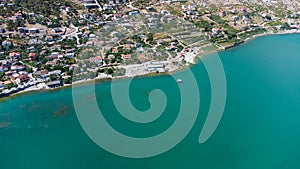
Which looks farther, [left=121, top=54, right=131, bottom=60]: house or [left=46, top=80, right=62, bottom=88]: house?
[left=121, top=54, right=131, bottom=60]: house

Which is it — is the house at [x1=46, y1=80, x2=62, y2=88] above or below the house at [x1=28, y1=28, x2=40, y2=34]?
below

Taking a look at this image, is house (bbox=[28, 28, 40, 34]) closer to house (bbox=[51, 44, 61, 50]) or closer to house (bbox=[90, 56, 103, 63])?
house (bbox=[51, 44, 61, 50])

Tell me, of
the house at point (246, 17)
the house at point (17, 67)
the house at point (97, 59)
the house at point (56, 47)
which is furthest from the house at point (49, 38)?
the house at point (246, 17)

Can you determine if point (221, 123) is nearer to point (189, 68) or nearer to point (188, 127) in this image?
point (188, 127)

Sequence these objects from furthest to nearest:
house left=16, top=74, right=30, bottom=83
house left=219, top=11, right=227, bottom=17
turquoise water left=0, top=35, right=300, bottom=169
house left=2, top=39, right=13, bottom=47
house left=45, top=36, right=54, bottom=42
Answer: house left=219, top=11, right=227, bottom=17
house left=45, top=36, right=54, bottom=42
house left=2, top=39, right=13, bottom=47
house left=16, top=74, right=30, bottom=83
turquoise water left=0, top=35, right=300, bottom=169

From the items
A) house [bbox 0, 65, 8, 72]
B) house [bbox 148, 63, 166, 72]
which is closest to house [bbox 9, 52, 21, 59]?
house [bbox 0, 65, 8, 72]

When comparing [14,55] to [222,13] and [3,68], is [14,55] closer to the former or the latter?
[3,68]

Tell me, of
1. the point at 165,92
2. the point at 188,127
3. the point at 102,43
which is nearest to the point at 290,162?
the point at 188,127

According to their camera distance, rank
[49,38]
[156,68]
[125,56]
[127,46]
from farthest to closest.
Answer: [49,38] < [127,46] < [125,56] < [156,68]

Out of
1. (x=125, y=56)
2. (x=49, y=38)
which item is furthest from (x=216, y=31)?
(x=49, y=38)
